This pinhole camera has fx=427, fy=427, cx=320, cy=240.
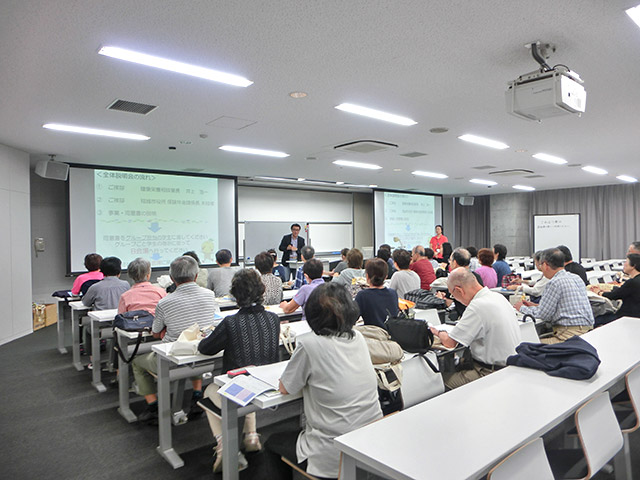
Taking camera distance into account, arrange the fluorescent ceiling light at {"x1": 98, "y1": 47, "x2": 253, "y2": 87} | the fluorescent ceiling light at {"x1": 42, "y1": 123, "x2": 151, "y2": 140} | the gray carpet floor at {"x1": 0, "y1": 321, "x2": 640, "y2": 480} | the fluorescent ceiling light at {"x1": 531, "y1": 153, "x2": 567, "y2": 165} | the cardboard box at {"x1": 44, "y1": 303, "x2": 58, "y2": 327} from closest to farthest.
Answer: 1. the gray carpet floor at {"x1": 0, "y1": 321, "x2": 640, "y2": 480}
2. the fluorescent ceiling light at {"x1": 98, "y1": 47, "x2": 253, "y2": 87}
3. the fluorescent ceiling light at {"x1": 42, "y1": 123, "x2": 151, "y2": 140}
4. the cardboard box at {"x1": 44, "y1": 303, "x2": 58, "y2": 327}
5. the fluorescent ceiling light at {"x1": 531, "y1": 153, "x2": 567, "y2": 165}

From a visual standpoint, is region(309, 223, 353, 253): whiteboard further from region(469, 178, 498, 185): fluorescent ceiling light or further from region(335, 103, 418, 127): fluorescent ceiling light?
region(335, 103, 418, 127): fluorescent ceiling light

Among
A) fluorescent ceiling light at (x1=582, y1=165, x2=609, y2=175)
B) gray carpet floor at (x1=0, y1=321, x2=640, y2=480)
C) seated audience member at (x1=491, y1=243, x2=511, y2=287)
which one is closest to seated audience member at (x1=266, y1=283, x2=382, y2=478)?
gray carpet floor at (x1=0, y1=321, x2=640, y2=480)

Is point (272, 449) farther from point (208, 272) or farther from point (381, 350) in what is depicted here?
point (208, 272)

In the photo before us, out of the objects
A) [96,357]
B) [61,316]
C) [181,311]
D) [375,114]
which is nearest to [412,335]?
[181,311]

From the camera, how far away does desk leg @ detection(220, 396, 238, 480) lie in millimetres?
2133

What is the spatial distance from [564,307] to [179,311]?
125 inches

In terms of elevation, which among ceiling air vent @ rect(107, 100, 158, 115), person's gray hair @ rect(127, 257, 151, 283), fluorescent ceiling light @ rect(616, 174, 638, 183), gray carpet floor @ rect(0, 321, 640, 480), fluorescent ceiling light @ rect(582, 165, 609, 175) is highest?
fluorescent ceiling light @ rect(616, 174, 638, 183)

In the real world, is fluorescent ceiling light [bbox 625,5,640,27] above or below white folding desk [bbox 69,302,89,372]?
above

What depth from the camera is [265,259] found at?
4.55 metres

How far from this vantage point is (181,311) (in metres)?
3.12

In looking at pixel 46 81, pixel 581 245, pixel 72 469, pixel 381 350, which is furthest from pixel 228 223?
pixel 581 245

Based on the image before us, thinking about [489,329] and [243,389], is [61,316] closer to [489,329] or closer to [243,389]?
[243,389]

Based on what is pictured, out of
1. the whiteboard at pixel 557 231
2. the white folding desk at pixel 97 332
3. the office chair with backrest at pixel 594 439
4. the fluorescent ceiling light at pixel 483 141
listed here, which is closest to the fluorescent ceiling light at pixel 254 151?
the fluorescent ceiling light at pixel 483 141

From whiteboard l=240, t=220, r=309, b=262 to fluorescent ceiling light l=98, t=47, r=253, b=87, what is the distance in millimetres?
6758
